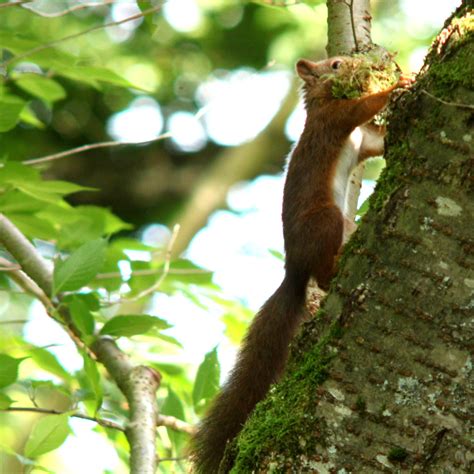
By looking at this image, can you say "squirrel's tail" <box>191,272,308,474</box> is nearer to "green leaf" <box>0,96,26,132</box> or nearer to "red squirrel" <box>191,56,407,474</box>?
"red squirrel" <box>191,56,407,474</box>

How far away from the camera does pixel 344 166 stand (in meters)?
3.00

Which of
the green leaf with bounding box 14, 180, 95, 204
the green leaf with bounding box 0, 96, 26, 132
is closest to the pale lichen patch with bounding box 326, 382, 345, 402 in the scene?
the green leaf with bounding box 14, 180, 95, 204

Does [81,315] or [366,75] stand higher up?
[366,75]

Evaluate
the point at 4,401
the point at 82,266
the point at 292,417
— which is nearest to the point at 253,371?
the point at 82,266

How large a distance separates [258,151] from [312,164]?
3.77 meters

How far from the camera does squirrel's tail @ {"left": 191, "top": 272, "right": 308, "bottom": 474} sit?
80.7 inches

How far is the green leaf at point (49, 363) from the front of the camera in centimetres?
246

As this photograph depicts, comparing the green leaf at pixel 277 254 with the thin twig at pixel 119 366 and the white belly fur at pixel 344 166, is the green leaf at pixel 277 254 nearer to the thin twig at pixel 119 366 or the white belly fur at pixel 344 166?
the white belly fur at pixel 344 166

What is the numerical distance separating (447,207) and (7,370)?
3.43 ft

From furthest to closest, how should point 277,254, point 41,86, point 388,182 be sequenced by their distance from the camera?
point 277,254 < point 41,86 < point 388,182

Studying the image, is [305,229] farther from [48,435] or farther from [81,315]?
[48,435]

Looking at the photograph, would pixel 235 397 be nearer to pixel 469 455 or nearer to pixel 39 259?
pixel 39 259

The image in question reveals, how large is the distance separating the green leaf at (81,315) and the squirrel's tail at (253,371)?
1.24 feet

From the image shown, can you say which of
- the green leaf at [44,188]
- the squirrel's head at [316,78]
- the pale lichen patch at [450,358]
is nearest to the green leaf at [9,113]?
the green leaf at [44,188]
